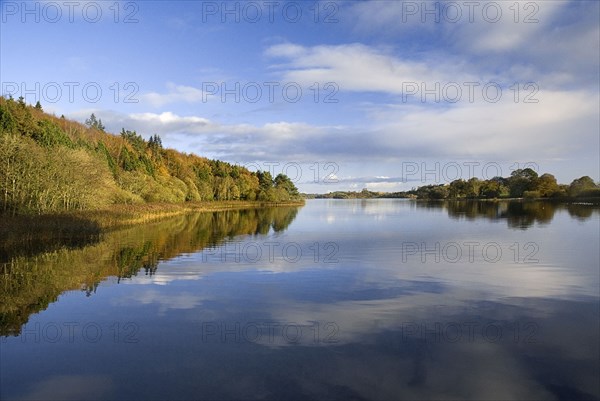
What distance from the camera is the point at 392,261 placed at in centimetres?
2166

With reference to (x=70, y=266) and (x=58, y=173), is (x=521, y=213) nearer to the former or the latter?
(x=58, y=173)

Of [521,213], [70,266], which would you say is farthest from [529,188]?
[70,266]

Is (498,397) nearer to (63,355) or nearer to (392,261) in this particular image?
(63,355)

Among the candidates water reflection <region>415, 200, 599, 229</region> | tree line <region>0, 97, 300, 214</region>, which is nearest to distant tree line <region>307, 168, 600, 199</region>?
water reflection <region>415, 200, 599, 229</region>

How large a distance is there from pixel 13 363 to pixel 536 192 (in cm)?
16583

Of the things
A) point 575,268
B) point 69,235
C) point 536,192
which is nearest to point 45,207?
point 69,235

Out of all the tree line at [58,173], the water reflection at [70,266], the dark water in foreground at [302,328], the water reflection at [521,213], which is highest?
the tree line at [58,173]

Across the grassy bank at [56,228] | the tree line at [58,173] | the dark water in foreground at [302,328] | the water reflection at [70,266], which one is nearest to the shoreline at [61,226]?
the grassy bank at [56,228]

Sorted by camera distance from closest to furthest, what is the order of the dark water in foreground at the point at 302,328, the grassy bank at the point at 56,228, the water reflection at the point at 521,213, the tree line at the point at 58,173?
the dark water in foreground at the point at 302,328 → the grassy bank at the point at 56,228 → the tree line at the point at 58,173 → the water reflection at the point at 521,213

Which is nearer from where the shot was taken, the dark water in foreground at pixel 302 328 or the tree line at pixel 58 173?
the dark water in foreground at pixel 302 328

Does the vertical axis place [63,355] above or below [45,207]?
below

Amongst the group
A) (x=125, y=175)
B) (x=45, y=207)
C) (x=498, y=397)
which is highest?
(x=125, y=175)

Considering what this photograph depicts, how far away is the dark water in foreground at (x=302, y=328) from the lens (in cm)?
767

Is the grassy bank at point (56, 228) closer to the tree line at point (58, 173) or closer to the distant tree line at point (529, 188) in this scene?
the tree line at point (58, 173)
